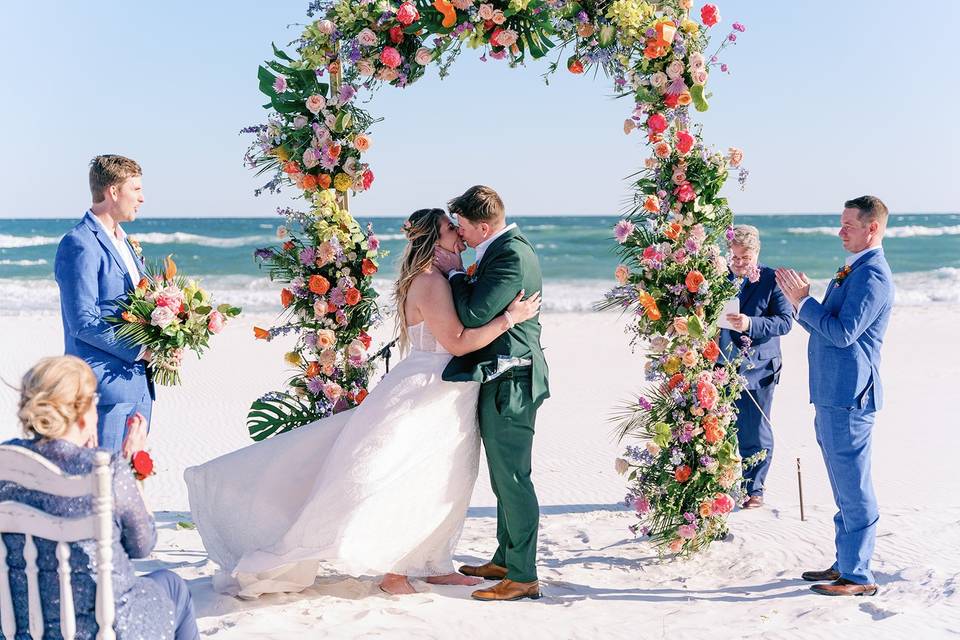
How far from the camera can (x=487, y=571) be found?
17.6 ft

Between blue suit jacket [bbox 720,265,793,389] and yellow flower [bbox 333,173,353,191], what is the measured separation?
297 centimetres

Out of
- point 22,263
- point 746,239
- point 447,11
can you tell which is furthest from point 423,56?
point 22,263

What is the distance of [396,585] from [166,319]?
6.30 feet

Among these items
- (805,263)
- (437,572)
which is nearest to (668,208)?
(437,572)

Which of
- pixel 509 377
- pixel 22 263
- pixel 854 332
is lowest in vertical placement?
pixel 509 377

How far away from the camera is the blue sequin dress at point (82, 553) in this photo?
9.43 feet

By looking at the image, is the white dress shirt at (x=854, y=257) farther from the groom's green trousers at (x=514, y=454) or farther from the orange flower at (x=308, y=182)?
the orange flower at (x=308, y=182)

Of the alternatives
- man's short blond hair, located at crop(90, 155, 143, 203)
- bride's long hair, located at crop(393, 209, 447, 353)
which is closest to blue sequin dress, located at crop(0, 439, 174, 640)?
man's short blond hair, located at crop(90, 155, 143, 203)

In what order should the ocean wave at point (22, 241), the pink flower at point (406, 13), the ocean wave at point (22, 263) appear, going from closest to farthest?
the pink flower at point (406, 13)
the ocean wave at point (22, 263)
the ocean wave at point (22, 241)

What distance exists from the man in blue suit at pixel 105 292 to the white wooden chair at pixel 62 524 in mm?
1768

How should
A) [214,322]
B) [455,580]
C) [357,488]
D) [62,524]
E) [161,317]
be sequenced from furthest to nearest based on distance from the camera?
[455,580] → [214,322] → [357,488] → [161,317] → [62,524]

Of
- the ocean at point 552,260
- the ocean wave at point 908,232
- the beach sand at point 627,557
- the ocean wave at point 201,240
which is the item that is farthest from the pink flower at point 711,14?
the ocean wave at point 908,232

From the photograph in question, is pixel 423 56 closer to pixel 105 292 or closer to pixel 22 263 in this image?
pixel 105 292

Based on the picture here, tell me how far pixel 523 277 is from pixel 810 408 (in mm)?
7227
